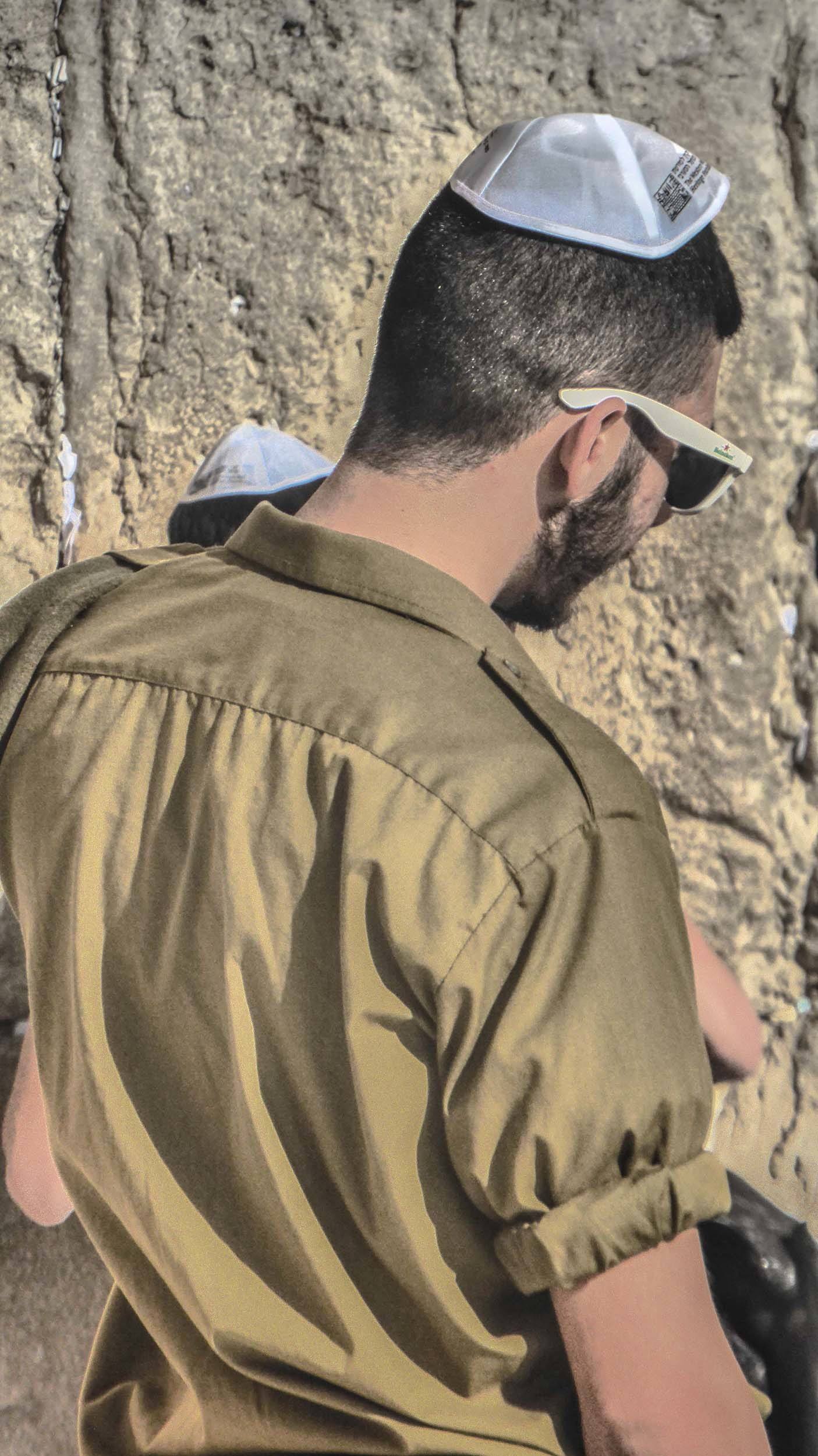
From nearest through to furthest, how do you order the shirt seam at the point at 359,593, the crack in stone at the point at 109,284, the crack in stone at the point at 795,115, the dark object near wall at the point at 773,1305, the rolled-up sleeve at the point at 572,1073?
the rolled-up sleeve at the point at 572,1073
the shirt seam at the point at 359,593
the dark object near wall at the point at 773,1305
the crack in stone at the point at 795,115
the crack in stone at the point at 109,284

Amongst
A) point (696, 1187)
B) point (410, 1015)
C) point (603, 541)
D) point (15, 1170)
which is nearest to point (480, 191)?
point (603, 541)

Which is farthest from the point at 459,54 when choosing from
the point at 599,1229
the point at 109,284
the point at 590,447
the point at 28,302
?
the point at 599,1229

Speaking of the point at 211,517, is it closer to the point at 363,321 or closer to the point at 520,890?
the point at 363,321

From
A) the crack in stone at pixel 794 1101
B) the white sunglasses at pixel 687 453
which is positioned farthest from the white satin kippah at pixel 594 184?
the crack in stone at pixel 794 1101

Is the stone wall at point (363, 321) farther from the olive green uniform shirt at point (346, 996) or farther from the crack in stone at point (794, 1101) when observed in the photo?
the olive green uniform shirt at point (346, 996)

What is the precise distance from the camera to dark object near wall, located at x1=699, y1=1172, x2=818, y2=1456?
3.04 feet

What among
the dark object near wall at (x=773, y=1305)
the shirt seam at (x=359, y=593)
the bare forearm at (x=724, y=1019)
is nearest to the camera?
the shirt seam at (x=359, y=593)

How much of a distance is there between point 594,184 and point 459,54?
755mm

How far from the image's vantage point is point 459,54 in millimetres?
1612

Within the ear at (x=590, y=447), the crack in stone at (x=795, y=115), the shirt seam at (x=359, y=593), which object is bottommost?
the shirt seam at (x=359, y=593)

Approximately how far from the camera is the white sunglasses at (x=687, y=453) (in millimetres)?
982

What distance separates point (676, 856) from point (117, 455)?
0.96m

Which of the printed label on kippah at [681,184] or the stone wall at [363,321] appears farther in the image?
the stone wall at [363,321]

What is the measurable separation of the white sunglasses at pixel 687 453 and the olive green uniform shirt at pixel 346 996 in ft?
0.81
